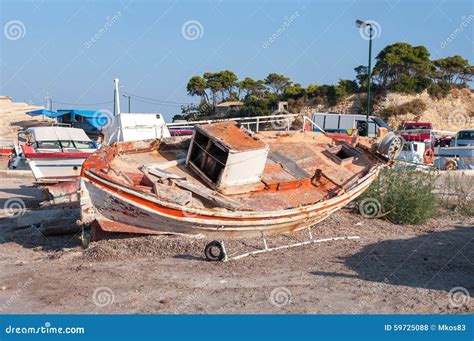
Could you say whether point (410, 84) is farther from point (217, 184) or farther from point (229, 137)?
point (217, 184)

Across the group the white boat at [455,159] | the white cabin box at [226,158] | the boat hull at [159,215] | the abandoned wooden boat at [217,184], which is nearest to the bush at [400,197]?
the abandoned wooden boat at [217,184]

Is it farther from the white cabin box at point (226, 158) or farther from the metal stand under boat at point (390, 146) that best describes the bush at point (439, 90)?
the white cabin box at point (226, 158)

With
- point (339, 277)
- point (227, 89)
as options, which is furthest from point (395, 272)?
point (227, 89)

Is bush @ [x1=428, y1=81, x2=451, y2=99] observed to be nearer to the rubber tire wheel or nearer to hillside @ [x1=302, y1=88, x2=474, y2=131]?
hillside @ [x1=302, y1=88, x2=474, y2=131]

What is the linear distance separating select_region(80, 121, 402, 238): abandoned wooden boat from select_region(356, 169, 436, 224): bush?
0.58m

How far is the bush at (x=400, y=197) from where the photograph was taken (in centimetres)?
1392

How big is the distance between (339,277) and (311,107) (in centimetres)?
5013

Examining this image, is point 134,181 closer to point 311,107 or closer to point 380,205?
point 380,205

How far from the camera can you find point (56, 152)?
65.7 ft

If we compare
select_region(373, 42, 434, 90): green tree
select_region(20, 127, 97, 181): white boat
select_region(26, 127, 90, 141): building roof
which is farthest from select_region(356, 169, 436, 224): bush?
select_region(373, 42, 434, 90): green tree

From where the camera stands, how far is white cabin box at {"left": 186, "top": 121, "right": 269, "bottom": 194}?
452 inches

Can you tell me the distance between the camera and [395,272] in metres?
8.98

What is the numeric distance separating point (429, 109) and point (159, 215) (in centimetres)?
4918

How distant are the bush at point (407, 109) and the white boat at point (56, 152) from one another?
36.2 m
